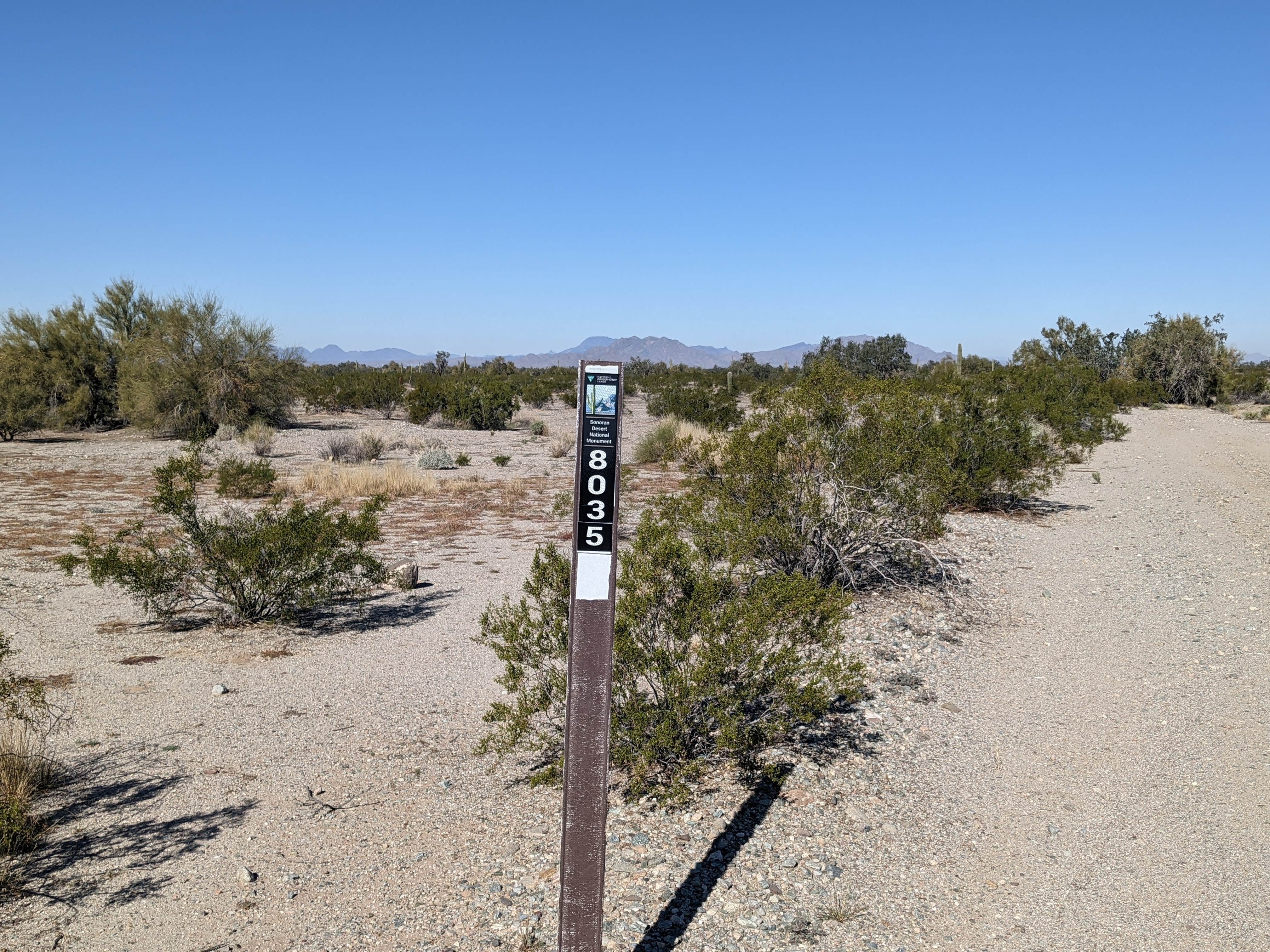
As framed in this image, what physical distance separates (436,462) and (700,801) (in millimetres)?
17448

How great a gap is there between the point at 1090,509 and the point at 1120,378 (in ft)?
120

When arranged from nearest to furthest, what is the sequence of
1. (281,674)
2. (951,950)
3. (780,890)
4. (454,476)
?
(951,950) → (780,890) → (281,674) → (454,476)

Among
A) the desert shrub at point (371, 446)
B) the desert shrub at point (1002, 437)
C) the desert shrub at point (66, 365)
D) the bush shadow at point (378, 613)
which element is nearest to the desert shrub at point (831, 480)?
the desert shrub at point (1002, 437)

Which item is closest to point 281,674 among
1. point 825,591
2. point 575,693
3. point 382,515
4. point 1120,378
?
point 825,591

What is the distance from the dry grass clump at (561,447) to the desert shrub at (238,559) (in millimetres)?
14843

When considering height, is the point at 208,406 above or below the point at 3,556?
above

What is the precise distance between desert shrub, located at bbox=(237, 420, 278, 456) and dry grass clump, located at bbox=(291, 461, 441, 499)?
498cm

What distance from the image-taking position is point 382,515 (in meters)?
15.1

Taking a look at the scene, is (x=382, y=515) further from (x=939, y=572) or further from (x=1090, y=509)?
(x=1090, y=509)

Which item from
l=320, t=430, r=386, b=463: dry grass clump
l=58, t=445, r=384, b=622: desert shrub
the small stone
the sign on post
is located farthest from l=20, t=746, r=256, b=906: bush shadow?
l=320, t=430, r=386, b=463: dry grass clump

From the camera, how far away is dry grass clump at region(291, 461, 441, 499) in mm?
16891

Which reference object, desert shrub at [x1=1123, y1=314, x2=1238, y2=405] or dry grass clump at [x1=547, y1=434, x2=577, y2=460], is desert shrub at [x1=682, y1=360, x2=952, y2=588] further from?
desert shrub at [x1=1123, y1=314, x2=1238, y2=405]

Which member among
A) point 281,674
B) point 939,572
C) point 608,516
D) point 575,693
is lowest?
point 281,674

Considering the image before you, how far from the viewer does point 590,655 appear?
299 centimetres
